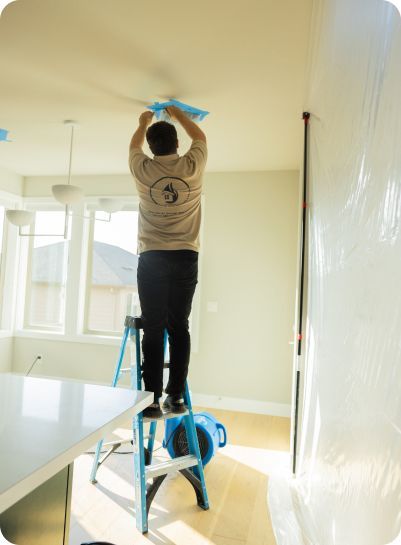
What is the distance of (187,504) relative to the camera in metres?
2.23

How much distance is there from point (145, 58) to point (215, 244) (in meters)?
2.28

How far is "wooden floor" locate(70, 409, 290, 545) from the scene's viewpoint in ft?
6.31

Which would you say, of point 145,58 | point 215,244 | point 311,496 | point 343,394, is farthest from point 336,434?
point 215,244

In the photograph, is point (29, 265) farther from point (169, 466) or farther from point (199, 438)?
point (169, 466)

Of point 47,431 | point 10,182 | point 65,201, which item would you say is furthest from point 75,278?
point 47,431

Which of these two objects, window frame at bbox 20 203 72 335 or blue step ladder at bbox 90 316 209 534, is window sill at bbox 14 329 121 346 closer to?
window frame at bbox 20 203 72 335

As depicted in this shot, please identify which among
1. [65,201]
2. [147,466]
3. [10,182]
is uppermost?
[10,182]

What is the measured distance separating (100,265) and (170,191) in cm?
283

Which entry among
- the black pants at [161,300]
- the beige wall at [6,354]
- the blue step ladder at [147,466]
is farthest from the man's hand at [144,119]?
the beige wall at [6,354]

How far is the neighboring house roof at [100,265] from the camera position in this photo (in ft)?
14.9

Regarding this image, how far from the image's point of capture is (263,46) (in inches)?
76.6

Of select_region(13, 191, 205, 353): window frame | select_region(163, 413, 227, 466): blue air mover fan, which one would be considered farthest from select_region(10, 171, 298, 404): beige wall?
select_region(163, 413, 227, 466): blue air mover fan

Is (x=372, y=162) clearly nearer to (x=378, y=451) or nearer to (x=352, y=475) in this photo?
(x=378, y=451)

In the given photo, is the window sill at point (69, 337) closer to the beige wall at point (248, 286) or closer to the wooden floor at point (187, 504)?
the beige wall at point (248, 286)
